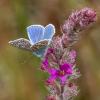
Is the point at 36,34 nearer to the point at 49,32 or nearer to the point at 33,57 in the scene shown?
the point at 49,32

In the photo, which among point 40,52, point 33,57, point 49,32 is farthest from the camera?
point 33,57

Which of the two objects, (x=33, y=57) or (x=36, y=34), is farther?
(x=33, y=57)

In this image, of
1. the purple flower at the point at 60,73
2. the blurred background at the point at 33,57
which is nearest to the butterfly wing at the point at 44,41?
the purple flower at the point at 60,73

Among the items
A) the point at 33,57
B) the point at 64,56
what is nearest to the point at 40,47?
the point at 64,56

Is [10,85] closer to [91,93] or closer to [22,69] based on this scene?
[22,69]

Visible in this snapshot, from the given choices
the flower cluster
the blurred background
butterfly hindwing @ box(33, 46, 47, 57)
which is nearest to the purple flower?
the flower cluster

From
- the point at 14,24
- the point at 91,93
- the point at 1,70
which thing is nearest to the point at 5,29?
the point at 14,24

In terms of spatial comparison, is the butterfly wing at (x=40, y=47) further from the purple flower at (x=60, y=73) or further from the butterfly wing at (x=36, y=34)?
the purple flower at (x=60, y=73)
